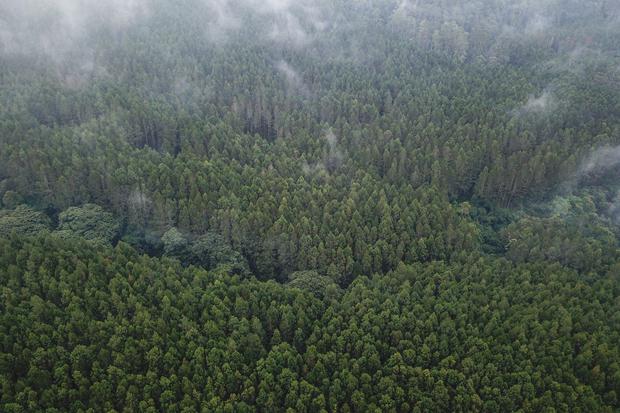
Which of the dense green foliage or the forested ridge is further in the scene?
the forested ridge

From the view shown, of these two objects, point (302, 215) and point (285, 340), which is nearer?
point (285, 340)

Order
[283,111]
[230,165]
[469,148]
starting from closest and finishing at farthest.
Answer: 1. [230,165]
2. [469,148]
3. [283,111]

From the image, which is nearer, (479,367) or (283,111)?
(479,367)

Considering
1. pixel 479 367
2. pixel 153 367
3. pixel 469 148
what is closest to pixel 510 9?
pixel 469 148

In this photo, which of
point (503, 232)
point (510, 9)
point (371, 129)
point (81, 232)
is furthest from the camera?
point (510, 9)

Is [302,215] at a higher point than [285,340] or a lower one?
higher

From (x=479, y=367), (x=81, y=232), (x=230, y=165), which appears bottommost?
(x=479, y=367)

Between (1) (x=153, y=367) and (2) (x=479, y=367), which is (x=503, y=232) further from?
(1) (x=153, y=367)

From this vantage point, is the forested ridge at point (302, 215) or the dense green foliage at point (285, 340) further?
the forested ridge at point (302, 215)
